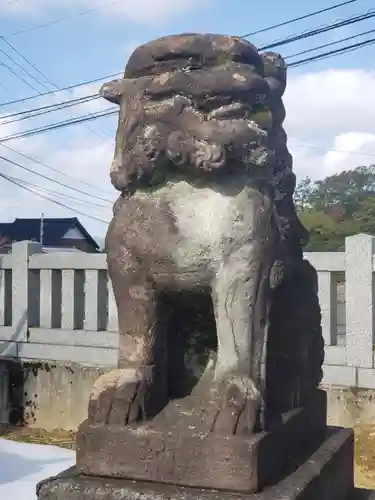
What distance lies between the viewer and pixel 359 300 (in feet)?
12.3

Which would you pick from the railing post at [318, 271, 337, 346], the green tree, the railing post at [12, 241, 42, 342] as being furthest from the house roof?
the railing post at [318, 271, 337, 346]

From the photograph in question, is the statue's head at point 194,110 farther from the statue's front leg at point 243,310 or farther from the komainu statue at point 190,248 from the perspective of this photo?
the statue's front leg at point 243,310

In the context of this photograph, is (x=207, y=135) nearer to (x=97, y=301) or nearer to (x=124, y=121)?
(x=124, y=121)

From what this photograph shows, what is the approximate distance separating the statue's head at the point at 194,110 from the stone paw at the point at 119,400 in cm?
44

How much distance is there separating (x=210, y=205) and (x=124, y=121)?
0.28 metres

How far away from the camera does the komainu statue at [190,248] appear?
1363 millimetres

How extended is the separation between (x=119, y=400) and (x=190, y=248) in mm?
358

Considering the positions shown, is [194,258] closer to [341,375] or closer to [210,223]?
[210,223]

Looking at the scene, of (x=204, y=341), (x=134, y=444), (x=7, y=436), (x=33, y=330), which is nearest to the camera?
(x=134, y=444)

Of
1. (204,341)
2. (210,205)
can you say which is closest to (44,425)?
(204,341)

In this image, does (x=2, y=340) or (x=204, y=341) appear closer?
(x=204, y=341)

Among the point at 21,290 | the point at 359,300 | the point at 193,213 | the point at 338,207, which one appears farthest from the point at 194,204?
the point at 338,207

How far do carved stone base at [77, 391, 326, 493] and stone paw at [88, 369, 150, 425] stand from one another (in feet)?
0.08

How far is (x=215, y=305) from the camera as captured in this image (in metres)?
1.44
